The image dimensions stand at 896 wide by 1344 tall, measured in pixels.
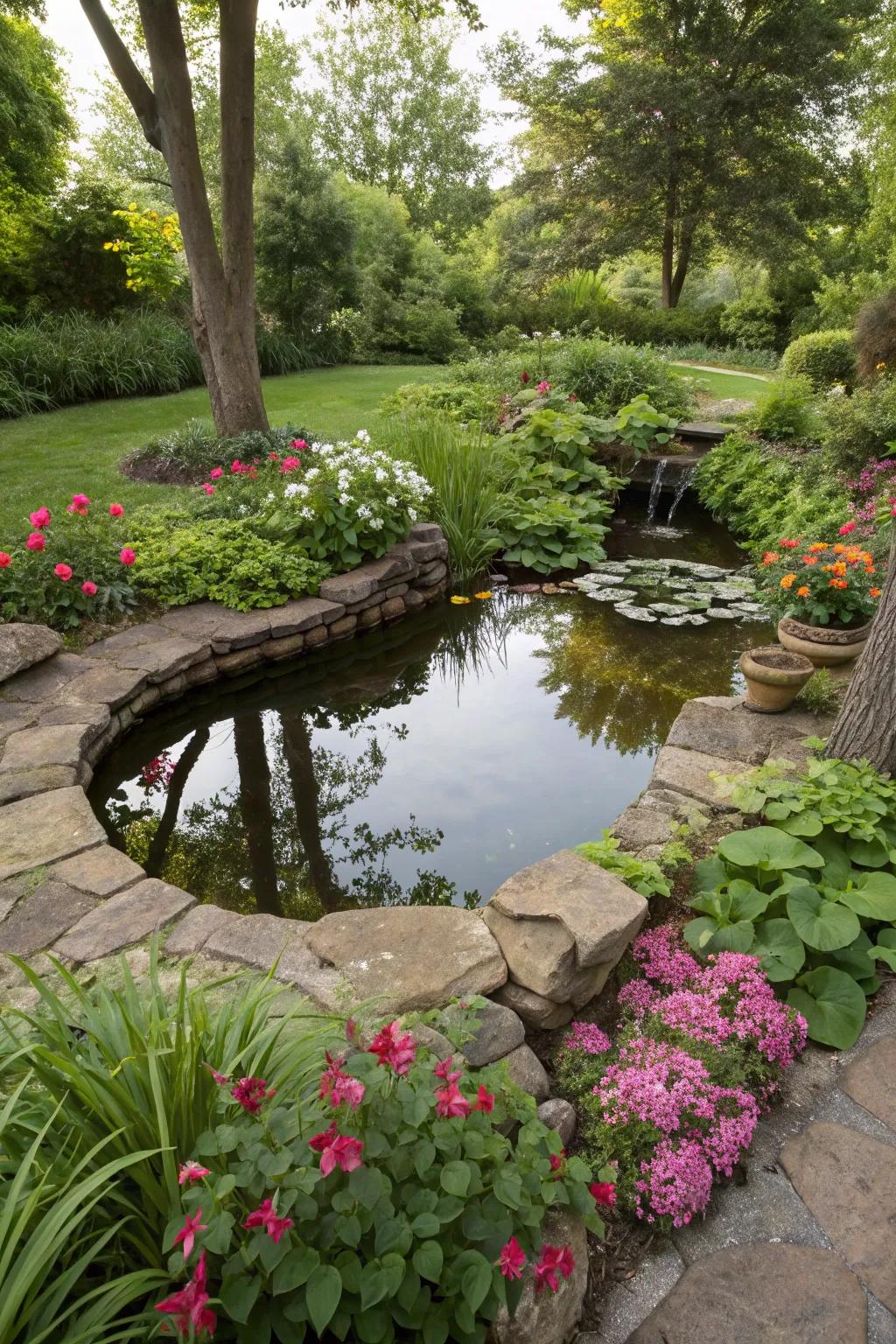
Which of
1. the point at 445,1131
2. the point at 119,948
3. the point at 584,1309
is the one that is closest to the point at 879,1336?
the point at 584,1309

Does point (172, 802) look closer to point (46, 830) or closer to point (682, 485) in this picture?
point (46, 830)

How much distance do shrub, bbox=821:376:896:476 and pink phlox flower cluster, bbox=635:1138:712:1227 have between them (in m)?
5.82

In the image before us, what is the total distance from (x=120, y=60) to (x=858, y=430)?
6421 mm

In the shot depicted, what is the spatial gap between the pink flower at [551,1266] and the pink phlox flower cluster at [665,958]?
0.94m

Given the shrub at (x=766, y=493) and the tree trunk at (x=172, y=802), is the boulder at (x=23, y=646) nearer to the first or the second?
the tree trunk at (x=172, y=802)

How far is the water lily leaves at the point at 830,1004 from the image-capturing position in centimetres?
191

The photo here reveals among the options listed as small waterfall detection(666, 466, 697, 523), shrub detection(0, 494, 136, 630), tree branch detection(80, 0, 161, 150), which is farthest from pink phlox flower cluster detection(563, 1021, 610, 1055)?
tree branch detection(80, 0, 161, 150)

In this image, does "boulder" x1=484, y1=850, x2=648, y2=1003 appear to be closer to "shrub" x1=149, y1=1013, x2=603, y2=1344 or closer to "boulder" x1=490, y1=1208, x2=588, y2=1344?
"boulder" x1=490, y1=1208, x2=588, y2=1344

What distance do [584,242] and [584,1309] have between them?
1958cm

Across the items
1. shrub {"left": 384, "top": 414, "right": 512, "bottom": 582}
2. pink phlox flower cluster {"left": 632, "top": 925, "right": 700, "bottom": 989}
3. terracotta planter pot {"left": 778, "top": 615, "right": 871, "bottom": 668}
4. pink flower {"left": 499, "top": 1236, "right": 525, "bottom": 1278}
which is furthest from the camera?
shrub {"left": 384, "top": 414, "right": 512, "bottom": 582}

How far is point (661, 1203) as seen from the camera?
1.50 metres

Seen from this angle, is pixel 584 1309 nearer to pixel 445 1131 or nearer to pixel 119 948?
pixel 445 1131

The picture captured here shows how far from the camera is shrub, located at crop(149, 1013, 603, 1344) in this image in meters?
0.99

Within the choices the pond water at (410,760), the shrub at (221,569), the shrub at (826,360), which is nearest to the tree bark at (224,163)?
the shrub at (221,569)
